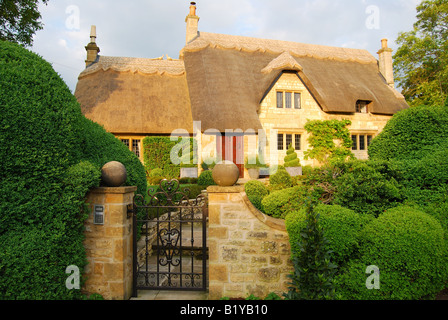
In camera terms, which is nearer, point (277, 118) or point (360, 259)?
point (360, 259)

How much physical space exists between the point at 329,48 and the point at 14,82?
2306 cm

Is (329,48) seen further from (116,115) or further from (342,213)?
(342,213)

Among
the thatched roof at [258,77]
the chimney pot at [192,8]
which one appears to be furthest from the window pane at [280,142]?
the chimney pot at [192,8]

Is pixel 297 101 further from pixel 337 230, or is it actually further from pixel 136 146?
pixel 337 230

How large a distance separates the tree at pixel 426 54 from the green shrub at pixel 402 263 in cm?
2329

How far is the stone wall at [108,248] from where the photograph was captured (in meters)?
3.77

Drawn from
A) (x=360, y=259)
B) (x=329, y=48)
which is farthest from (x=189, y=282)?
(x=329, y=48)

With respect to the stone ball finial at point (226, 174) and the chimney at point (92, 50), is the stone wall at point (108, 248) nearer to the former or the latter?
the stone ball finial at point (226, 174)

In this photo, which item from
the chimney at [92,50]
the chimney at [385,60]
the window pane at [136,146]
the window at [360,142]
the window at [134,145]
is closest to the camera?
the window at [134,145]

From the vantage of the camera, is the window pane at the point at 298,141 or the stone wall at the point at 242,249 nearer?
the stone wall at the point at 242,249

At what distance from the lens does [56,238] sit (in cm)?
330

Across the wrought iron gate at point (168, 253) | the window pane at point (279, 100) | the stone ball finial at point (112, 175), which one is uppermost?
the window pane at point (279, 100)

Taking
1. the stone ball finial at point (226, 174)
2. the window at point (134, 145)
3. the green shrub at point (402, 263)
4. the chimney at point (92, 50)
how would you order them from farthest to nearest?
1. the chimney at point (92, 50)
2. the window at point (134, 145)
3. the stone ball finial at point (226, 174)
4. the green shrub at point (402, 263)

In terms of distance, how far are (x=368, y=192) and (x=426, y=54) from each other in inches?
1044
